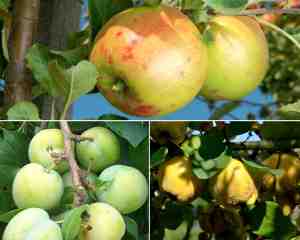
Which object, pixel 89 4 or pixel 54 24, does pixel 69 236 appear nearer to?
pixel 89 4

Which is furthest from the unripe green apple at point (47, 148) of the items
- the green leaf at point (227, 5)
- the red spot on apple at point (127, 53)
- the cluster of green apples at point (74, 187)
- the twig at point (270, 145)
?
the twig at point (270, 145)

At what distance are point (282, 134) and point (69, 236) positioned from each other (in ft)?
1.41

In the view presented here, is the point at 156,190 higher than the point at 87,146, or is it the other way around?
the point at 87,146

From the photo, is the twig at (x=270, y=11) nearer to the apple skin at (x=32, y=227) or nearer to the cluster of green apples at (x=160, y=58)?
the cluster of green apples at (x=160, y=58)

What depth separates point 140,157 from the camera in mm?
847

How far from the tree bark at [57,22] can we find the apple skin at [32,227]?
271mm

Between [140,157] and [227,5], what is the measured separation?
0.68 feet

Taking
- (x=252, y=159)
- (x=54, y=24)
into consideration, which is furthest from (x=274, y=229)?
(x=54, y=24)

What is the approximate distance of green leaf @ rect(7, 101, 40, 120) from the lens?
2.72ft

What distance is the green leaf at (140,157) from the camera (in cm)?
84

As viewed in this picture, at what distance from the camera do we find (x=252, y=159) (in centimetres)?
105

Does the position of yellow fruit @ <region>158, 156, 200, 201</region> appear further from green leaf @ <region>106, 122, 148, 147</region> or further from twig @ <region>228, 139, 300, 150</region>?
green leaf @ <region>106, 122, 148, 147</region>

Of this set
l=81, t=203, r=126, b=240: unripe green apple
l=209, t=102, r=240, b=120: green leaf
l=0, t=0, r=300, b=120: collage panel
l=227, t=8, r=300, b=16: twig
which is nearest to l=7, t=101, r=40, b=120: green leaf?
l=0, t=0, r=300, b=120: collage panel

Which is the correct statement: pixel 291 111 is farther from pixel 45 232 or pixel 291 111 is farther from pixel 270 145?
pixel 45 232
